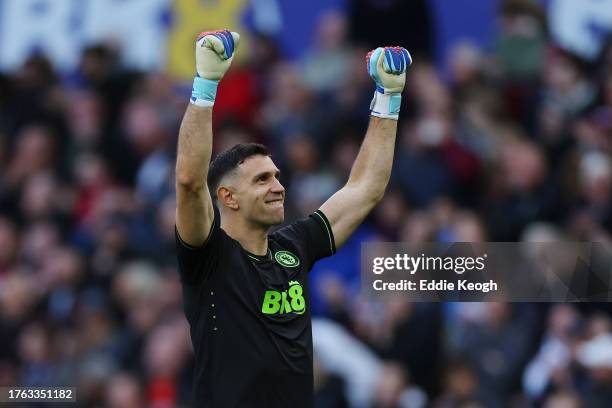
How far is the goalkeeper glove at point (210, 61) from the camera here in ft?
17.7

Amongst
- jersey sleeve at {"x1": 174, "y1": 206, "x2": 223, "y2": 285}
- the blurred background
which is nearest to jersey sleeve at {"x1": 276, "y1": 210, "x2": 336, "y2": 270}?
jersey sleeve at {"x1": 174, "y1": 206, "x2": 223, "y2": 285}

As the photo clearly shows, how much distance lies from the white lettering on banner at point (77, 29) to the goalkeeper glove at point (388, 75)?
262 inches

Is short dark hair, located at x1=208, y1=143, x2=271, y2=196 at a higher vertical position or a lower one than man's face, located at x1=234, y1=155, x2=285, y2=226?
higher

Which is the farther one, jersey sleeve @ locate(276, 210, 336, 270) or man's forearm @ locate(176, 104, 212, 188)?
jersey sleeve @ locate(276, 210, 336, 270)

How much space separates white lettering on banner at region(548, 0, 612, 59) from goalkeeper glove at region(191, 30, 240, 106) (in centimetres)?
581

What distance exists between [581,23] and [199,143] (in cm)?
620

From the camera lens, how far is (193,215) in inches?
212

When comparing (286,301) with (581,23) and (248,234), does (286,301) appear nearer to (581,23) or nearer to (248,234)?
(248,234)

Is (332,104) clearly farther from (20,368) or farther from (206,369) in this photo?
(206,369)

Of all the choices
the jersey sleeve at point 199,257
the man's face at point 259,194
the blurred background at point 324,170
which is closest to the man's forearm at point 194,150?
the jersey sleeve at point 199,257

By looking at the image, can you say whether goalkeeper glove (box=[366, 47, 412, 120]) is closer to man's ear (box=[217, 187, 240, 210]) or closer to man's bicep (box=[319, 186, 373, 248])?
man's bicep (box=[319, 186, 373, 248])

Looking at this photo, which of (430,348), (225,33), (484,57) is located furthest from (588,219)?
(225,33)

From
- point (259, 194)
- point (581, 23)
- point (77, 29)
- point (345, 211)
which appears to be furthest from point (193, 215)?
point (77, 29)

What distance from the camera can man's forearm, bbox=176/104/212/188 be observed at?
17.5ft
